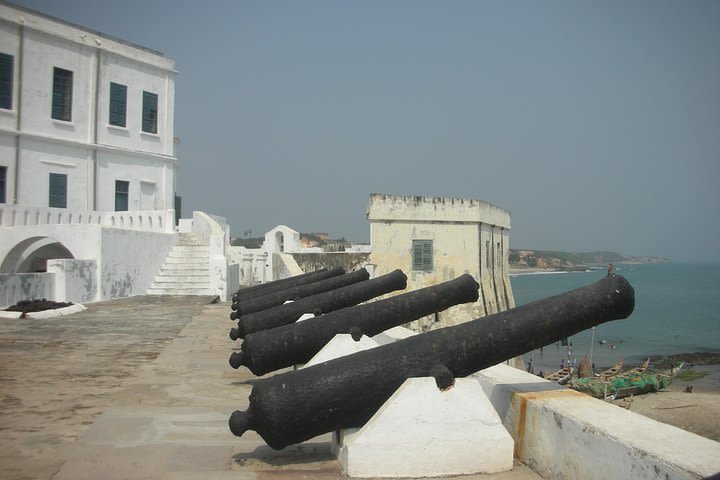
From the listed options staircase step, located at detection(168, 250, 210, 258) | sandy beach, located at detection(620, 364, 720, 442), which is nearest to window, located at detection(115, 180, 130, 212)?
staircase step, located at detection(168, 250, 210, 258)

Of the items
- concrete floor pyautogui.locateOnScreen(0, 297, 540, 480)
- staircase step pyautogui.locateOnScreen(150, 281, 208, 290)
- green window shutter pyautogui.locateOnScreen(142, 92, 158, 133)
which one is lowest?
concrete floor pyautogui.locateOnScreen(0, 297, 540, 480)

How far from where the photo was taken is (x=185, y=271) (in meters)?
20.3

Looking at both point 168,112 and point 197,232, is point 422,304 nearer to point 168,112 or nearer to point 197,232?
point 197,232

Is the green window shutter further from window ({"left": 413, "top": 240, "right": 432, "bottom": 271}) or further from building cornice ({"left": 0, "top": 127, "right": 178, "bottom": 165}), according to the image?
window ({"left": 413, "top": 240, "right": 432, "bottom": 271})

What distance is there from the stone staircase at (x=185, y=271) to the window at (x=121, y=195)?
4.42 meters

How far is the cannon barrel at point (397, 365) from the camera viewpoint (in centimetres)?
339

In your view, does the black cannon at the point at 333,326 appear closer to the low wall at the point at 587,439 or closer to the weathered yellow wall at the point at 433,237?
the low wall at the point at 587,439

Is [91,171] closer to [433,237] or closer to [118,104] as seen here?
[118,104]

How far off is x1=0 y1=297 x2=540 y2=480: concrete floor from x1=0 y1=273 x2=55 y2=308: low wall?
15.0ft

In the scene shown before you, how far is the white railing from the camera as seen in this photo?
18938 millimetres

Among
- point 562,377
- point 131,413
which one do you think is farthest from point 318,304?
point 562,377

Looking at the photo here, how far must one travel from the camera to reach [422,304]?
5379 mm

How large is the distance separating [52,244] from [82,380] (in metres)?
17.4

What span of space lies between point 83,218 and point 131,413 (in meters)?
17.6
